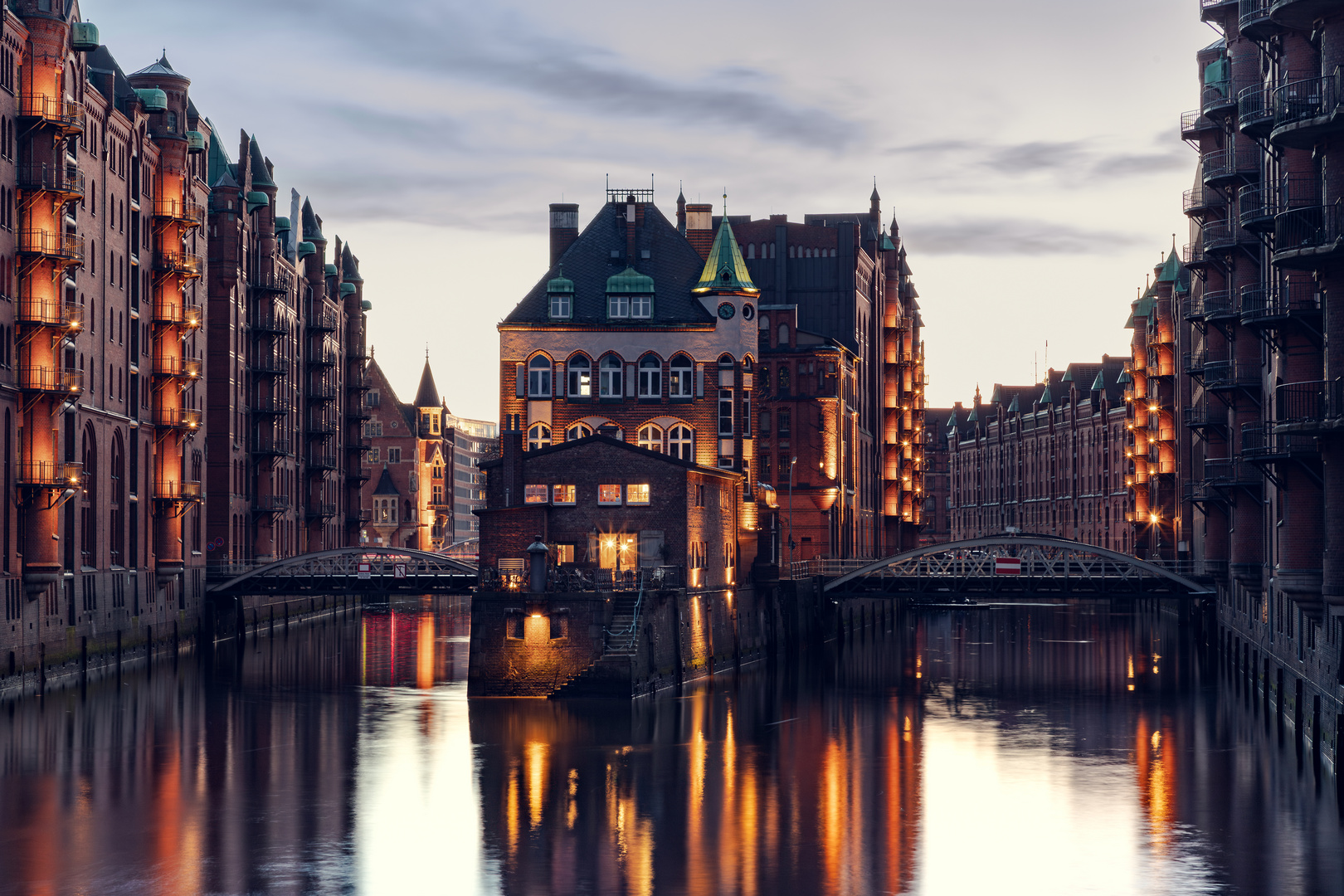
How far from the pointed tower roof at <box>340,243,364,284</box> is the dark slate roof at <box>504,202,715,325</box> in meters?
61.0

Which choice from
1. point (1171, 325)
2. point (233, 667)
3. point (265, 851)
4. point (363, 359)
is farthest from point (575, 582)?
point (363, 359)

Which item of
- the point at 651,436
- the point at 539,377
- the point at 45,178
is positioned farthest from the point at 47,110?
the point at 651,436

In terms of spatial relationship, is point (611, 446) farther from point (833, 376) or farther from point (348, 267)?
point (348, 267)

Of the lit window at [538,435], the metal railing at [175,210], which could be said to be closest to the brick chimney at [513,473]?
the lit window at [538,435]

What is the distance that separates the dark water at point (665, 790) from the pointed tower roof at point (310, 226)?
62214mm

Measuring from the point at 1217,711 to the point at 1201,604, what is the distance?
37.9 m

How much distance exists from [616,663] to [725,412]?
29895mm

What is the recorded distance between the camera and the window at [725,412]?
324 ft

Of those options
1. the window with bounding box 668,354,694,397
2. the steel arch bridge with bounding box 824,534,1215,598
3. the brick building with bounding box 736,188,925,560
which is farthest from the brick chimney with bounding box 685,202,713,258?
the steel arch bridge with bounding box 824,534,1215,598

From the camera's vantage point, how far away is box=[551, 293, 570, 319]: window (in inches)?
3967

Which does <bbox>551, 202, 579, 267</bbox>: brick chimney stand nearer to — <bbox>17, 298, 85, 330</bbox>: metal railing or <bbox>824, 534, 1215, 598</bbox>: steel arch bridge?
<bbox>824, 534, 1215, 598</bbox>: steel arch bridge

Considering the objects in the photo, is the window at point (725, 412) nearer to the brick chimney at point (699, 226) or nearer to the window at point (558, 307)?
the window at point (558, 307)

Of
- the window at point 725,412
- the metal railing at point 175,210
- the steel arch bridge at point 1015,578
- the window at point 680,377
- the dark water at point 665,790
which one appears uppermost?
the metal railing at point 175,210

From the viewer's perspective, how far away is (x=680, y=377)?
326 ft
